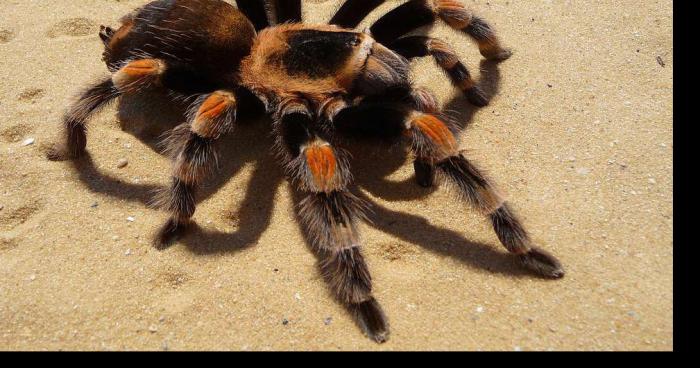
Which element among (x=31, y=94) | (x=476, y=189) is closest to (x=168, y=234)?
(x=476, y=189)

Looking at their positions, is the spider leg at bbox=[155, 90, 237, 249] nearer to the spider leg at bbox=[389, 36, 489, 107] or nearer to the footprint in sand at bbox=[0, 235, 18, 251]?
the footprint in sand at bbox=[0, 235, 18, 251]

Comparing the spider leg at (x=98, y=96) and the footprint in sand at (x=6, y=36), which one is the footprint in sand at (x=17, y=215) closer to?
the spider leg at (x=98, y=96)

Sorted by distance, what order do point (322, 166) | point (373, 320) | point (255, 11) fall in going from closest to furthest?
point (373, 320)
point (322, 166)
point (255, 11)

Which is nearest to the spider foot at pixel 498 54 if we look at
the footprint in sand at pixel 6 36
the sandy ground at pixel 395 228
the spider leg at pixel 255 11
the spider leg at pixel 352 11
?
the sandy ground at pixel 395 228

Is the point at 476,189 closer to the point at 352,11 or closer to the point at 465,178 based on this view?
the point at 465,178

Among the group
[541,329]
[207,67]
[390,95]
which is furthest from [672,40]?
[207,67]

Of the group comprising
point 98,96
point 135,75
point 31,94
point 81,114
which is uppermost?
A: point 135,75

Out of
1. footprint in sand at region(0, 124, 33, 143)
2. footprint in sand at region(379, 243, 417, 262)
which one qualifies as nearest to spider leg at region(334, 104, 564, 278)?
footprint in sand at region(379, 243, 417, 262)
